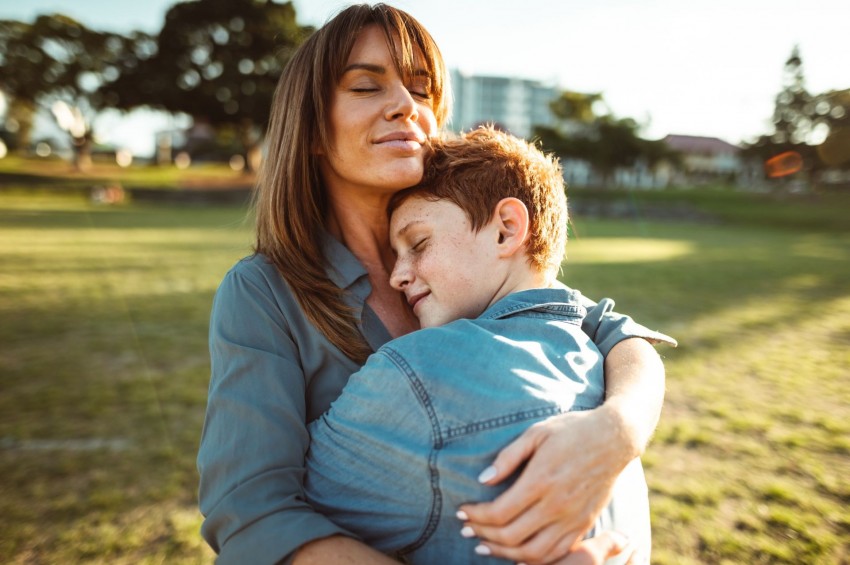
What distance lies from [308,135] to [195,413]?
3.30 meters

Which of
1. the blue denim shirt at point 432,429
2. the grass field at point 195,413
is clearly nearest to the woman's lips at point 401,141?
the blue denim shirt at point 432,429

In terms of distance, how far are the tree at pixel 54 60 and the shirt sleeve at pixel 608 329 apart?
151 feet

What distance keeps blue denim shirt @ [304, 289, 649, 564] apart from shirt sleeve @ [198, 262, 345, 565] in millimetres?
87

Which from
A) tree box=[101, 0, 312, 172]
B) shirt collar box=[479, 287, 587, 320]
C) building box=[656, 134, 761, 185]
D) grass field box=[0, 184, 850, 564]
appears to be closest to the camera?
shirt collar box=[479, 287, 587, 320]

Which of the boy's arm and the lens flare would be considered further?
the lens flare

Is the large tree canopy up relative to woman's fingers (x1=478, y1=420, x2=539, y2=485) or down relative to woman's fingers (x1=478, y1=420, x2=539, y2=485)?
up

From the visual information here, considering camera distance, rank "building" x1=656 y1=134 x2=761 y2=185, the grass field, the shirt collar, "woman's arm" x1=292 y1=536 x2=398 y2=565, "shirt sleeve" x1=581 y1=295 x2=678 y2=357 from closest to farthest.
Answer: "woman's arm" x1=292 y1=536 x2=398 y2=565, the shirt collar, "shirt sleeve" x1=581 y1=295 x2=678 y2=357, the grass field, "building" x1=656 y1=134 x2=761 y2=185

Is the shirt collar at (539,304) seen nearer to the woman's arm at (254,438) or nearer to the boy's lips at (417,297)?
the boy's lips at (417,297)

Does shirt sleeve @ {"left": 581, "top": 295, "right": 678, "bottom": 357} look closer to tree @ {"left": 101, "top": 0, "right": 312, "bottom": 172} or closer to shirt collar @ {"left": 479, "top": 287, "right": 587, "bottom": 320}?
shirt collar @ {"left": 479, "top": 287, "right": 587, "bottom": 320}

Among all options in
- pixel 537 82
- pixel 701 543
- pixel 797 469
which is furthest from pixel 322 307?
pixel 537 82

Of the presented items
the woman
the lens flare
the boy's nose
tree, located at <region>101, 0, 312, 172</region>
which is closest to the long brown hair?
the woman

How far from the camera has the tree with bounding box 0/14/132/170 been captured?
38.8m

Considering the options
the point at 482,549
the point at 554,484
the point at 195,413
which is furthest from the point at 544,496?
the point at 195,413

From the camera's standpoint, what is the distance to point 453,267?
157 centimetres
